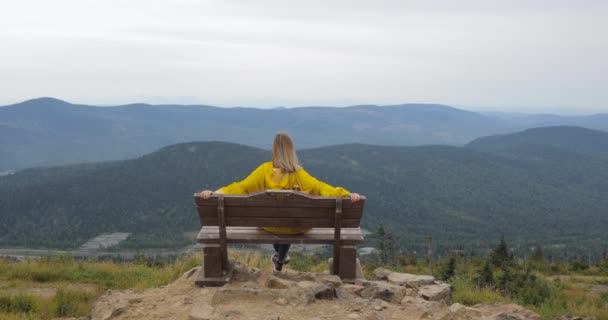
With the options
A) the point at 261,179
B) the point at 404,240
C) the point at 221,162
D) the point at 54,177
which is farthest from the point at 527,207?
the point at 261,179

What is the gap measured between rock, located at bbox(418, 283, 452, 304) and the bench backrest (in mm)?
1445

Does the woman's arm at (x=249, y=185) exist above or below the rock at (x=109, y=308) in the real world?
above

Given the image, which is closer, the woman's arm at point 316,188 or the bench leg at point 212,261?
the bench leg at point 212,261

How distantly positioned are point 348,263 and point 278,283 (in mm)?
983

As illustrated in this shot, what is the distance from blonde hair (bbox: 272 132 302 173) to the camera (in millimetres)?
6312

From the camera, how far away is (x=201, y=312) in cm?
499

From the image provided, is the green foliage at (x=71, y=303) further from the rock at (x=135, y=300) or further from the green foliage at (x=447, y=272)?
the green foliage at (x=447, y=272)

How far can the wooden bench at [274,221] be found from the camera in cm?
578

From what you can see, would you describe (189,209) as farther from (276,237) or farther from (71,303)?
(276,237)

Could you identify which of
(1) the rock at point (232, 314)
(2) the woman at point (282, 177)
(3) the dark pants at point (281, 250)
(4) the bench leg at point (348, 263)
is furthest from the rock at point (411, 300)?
(1) the rock at point (232, 314)

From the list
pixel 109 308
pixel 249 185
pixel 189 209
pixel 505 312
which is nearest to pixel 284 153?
pixel 249 185

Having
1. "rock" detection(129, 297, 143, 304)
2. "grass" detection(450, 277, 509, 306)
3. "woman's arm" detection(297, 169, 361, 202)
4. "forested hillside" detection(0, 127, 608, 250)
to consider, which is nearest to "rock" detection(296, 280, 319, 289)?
"woman's arm" detection(297, 169, 361, 202)

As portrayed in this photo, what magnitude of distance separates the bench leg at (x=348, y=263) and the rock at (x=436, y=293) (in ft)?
3.11

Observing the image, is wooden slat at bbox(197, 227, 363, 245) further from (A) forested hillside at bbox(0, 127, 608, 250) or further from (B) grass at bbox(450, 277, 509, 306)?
(A) forested hillside at bbox(0, 127, 608, 250)
